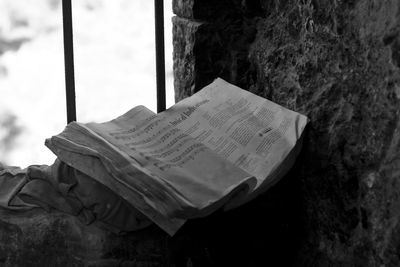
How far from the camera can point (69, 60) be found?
1881mm

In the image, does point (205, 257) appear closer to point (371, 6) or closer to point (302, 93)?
point (302, 93)

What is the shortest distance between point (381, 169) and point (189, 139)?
399 mm

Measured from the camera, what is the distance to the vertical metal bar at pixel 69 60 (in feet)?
6.12

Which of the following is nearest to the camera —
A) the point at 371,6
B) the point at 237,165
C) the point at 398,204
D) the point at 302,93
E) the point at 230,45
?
the point at 398,204

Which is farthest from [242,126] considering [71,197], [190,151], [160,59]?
[160,59]

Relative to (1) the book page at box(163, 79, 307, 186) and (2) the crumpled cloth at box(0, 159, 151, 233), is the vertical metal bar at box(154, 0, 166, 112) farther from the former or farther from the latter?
(2) the crumpled cloth at box(0, 159, 151, 233)

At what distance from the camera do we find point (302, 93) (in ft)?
5.20

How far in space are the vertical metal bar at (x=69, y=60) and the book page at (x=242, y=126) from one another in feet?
1.35

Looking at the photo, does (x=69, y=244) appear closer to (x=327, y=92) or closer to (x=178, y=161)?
(x=178, y=161)

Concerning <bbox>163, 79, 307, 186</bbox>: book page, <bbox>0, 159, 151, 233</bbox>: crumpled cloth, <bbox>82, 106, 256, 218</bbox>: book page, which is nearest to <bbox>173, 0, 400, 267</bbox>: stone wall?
<bbox>163, 79, 307, 186</bbox>: book page

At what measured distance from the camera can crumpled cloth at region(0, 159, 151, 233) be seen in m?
1.44

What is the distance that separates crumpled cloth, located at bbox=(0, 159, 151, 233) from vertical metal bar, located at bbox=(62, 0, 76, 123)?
38 centimetres

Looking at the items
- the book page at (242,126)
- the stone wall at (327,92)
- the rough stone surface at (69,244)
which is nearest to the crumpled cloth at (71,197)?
the rough stone surface at (69,244)

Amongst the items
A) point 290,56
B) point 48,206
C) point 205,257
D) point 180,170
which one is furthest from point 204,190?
point 290,56
